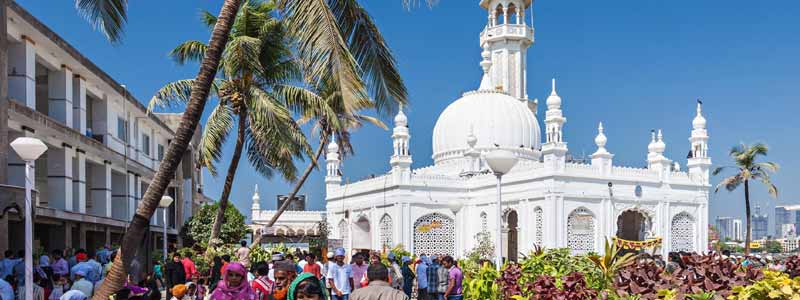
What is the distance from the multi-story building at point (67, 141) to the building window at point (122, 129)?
0.04 metres

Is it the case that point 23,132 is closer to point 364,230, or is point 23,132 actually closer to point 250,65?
point 250,65

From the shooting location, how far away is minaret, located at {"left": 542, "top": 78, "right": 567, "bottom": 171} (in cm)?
3297

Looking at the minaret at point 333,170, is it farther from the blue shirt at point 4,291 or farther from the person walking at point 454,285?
the blue shirt at point 4,291

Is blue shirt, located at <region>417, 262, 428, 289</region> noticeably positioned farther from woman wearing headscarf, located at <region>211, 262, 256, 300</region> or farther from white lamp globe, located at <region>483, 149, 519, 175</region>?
woman wearing headscarf, located at <region>211, 262, 256, 300</region>

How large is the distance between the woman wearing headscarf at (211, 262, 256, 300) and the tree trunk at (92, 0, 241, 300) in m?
3.07

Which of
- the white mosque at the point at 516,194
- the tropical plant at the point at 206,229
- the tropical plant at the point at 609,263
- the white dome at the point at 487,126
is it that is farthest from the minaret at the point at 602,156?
the tropical plant at the point at 609,263

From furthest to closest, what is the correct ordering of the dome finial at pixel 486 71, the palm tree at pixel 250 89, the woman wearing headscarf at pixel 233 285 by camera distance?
the dome finial at pixel 486 71
the palm tree at pixel 250 89
the woman wearing headscarf at pixel 233 285

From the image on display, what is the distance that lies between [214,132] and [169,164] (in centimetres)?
1068

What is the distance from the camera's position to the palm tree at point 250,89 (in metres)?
19.1

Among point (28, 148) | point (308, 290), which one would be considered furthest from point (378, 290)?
point (28, 148)

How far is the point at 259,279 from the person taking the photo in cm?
878

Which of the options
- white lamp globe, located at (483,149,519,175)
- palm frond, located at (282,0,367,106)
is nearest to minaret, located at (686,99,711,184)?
white lamp globe, located at (483,149,519,175)

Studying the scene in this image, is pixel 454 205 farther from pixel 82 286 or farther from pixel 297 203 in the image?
pixel 82 286

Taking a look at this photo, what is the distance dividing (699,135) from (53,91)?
2801cm
